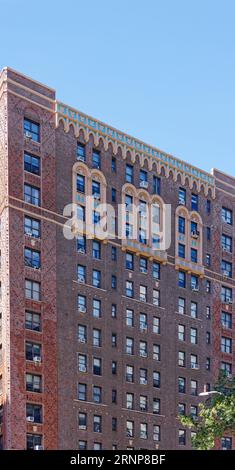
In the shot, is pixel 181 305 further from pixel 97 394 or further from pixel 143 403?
pixel 97 394

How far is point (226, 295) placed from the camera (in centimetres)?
9925

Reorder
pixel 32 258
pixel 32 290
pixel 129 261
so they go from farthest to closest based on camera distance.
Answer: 1. pixel 129 261
2. pixel 32 258
3. pixel 32 290

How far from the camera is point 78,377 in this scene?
8081 centimetres

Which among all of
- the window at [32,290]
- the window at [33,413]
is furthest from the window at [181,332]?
the window at [33,413]

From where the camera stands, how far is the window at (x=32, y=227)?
79.9 m

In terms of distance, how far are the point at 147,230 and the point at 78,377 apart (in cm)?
1757

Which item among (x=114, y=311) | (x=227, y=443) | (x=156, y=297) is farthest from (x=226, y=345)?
(x=114, y=311)

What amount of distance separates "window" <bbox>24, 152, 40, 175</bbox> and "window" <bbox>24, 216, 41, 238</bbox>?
13.7 ft

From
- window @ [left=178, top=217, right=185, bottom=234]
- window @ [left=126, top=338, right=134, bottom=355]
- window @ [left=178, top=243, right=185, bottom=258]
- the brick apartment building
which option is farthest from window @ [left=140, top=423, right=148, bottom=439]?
window @ [left=178, top=217, right=185, bottom=234]

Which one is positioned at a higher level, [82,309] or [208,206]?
[208,206]

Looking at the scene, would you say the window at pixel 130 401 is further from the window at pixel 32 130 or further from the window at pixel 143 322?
the window at pixel 32 130

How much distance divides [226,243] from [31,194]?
1057 inches

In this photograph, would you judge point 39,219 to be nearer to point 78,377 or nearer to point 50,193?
point 50,193
